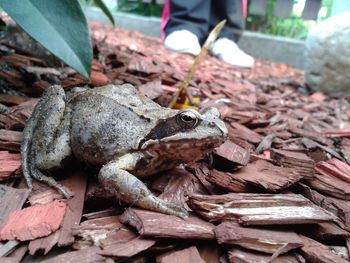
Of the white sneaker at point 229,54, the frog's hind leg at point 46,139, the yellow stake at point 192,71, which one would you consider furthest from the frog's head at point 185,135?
the white sneaker at point 229,54

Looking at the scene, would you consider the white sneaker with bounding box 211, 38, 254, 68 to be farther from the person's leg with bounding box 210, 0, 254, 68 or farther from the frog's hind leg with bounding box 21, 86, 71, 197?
the frog's hind leg with bounding box 21, 86, 71, 197

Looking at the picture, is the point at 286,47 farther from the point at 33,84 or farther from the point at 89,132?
the point at 89,132

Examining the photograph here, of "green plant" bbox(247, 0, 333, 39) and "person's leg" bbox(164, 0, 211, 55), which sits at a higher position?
"person's leg" bbox(164, 0, 211, 55)

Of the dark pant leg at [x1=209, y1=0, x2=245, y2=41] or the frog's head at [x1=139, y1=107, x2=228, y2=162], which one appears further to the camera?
the dark pant leg at [x1=209, y1=0, x2=245, y2=41]

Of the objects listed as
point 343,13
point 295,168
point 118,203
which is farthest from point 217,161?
point 343,13

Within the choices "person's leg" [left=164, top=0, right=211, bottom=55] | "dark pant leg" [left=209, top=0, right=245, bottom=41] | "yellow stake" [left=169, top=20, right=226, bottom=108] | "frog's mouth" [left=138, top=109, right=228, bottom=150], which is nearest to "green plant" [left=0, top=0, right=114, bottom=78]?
"frog's mouth" [left=138, top=109, right=228, bottom=150]

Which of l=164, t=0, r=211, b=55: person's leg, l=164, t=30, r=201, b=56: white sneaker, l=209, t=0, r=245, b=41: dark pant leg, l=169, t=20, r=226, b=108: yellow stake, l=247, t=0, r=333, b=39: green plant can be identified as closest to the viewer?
l=169, t=20, r=226, b=108: yellow stake

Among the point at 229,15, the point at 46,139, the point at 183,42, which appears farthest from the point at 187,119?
the point at 229,15

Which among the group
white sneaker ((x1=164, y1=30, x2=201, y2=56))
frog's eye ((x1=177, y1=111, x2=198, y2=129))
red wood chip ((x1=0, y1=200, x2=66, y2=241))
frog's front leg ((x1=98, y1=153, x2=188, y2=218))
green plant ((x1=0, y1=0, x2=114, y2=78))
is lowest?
white sneaker ((x1=164, y1=30, x2=201, y2=56))
